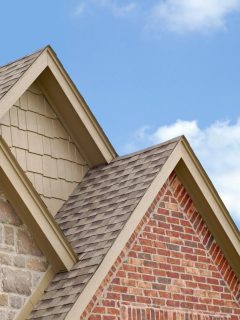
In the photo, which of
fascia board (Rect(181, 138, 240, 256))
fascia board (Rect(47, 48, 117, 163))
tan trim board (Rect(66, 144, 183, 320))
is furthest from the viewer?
fascia board (Rect(47, 48, 117, 163))

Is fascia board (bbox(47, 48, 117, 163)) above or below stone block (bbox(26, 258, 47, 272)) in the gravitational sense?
above

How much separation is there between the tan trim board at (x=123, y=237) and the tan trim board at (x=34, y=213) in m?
0.53

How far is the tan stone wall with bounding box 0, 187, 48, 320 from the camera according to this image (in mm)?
11789

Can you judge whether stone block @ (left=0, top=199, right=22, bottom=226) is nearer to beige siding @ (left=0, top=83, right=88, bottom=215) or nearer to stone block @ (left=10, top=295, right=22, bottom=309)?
stone block @ (left=10, top=295, right=22, bottom=309)

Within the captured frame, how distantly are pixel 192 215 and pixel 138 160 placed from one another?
3.96 feet

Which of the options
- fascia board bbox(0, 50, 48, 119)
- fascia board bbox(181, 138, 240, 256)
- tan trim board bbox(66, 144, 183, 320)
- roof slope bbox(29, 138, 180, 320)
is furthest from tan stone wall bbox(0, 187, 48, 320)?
fascia board bbox(181, 138, 240, 256)

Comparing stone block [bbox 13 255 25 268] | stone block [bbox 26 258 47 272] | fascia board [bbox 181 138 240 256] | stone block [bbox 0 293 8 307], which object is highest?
fascia board [bbox 181 138 240 256]

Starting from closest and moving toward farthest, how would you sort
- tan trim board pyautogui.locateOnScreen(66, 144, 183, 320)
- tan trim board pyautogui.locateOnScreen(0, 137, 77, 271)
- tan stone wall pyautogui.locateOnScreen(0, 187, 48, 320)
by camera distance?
tan trim board pyautogui.locateOnScreen(66, 144, 183, 320) < tan stone wall pyautogui.locateOnScreen(0, 187, 48, 320) < tan trim board pyautogui.locateOnScreen(0, 137, 77, 271)

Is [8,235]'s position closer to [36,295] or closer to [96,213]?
[36,295]

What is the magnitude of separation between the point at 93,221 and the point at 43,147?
1946mm

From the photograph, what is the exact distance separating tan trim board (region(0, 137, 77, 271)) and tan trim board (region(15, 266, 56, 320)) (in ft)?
→ 0.44

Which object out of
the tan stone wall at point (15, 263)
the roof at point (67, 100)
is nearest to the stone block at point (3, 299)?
the tan stone wall at point (15, 263)

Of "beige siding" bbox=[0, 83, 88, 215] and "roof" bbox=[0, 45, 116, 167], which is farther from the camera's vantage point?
"roof" bbox=[0, 45, 116, 167]

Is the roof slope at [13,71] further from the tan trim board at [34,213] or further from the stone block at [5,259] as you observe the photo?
the stone block at [5,259]
